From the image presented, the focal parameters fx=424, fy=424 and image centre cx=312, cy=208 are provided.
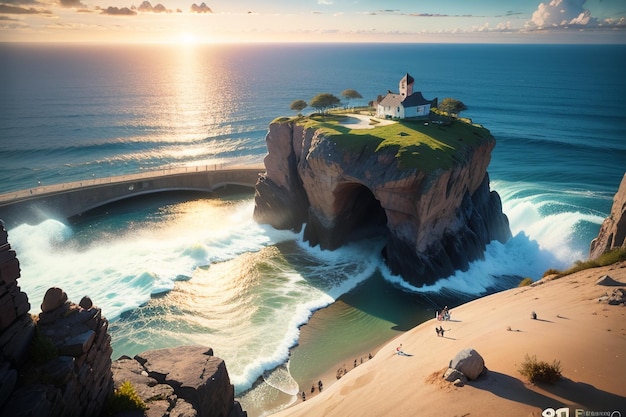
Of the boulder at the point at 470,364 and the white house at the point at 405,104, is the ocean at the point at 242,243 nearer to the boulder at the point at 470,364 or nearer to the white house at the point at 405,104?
the boulder at the point at 470,364

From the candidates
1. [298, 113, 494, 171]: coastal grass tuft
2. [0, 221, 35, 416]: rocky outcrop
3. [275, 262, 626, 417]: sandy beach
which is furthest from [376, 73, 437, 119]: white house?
[0, 221, 35, 416]: rocky outcrop

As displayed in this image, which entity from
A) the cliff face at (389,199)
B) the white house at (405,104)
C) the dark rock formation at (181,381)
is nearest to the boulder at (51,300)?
the dark rock formation at (181,381)

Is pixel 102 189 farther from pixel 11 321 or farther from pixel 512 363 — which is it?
pixel 512 363

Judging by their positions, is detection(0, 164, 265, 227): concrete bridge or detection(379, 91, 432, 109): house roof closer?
detection(379, 91, 432, 109): house roof

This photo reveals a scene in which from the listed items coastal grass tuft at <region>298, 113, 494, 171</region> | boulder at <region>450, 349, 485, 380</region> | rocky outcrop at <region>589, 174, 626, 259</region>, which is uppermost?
coastal grass tuft at <region>298, 113, 494, 171</region>

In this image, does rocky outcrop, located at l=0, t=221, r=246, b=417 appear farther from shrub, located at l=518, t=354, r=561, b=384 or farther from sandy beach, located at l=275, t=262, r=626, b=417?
shrub, located at l=518, t=354, r=561, b=384
